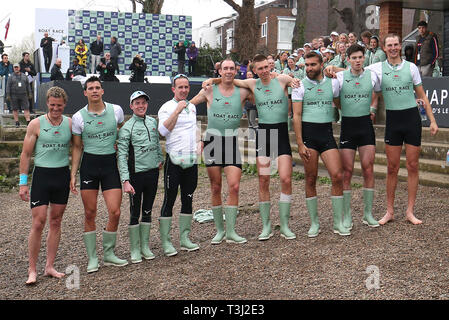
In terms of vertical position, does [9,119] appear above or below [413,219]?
above

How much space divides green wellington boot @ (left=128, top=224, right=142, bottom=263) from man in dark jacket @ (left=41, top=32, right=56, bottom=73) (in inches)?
707

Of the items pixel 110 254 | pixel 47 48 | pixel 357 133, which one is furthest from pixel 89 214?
pixel 47 48

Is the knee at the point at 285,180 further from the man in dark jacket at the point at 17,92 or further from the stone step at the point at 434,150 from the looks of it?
the man in dark jacket at the point at 17,92

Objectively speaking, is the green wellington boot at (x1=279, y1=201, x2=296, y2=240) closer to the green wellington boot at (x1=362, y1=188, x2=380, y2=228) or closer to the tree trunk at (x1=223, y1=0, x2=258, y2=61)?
the green wellington boot at (x1=362, y1=188, x2=380, y2=228)

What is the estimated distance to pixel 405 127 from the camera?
7.21 meters

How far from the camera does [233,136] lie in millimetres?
7176

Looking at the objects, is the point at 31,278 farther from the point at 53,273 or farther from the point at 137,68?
the point at 137,68

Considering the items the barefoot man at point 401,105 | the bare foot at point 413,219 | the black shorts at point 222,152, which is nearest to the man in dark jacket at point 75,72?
the black shorts at point 222,152

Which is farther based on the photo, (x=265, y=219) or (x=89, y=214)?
(x=265, y=219)

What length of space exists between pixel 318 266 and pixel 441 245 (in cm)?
152

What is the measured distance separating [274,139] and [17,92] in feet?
42.2

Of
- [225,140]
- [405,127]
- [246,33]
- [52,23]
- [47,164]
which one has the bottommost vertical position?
[47,164]

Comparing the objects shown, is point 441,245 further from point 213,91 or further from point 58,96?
point 58,96

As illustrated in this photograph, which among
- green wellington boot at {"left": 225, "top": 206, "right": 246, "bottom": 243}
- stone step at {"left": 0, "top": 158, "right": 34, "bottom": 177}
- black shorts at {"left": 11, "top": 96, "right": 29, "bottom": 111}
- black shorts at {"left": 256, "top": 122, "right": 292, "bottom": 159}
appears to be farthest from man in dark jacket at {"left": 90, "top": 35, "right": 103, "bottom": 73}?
green wellington boot at {"left": 225, "top": 206, "right": 246, "bottom": 243}
